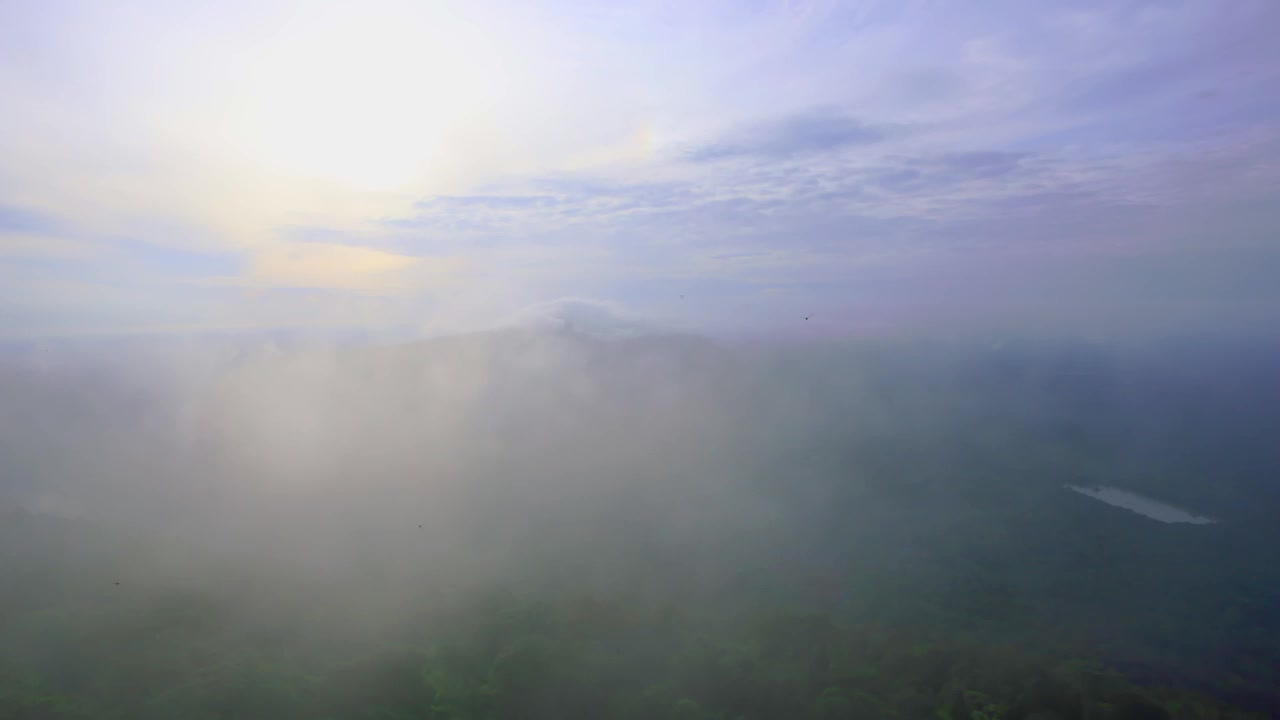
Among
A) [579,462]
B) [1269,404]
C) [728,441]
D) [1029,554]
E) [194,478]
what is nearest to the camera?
[1029,554]

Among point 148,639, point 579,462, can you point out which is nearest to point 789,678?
point 148,639

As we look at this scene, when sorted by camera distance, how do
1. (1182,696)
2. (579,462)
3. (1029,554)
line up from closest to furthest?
(1182,696) → (1029,554) → (579,462)

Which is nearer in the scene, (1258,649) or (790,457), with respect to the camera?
(1258,649)

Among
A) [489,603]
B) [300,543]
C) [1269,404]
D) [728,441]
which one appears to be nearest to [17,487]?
[300,543]

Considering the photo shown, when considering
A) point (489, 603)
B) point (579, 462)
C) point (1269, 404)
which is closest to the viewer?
point (489, 603)

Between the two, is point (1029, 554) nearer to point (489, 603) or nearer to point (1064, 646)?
point (1064, 646)

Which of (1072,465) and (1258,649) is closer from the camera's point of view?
(1258,649)

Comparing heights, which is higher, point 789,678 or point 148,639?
point 148,639

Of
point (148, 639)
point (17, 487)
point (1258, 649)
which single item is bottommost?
point (1258, 649)

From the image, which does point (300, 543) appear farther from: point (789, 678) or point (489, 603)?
point (789, 678)
